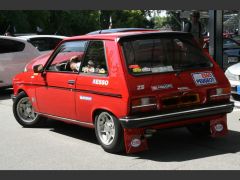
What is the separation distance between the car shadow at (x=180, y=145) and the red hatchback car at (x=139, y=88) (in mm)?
182

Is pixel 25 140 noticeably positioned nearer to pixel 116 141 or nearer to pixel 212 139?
pixel 116 141

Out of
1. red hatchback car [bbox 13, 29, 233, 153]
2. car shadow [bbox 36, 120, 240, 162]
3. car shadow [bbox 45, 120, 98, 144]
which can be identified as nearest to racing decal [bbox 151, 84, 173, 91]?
red hatchback car [bbox 13, 29, 233, 153]

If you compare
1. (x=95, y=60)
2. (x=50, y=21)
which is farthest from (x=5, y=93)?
(x=50, y=21)

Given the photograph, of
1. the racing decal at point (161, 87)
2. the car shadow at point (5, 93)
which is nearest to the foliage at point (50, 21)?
the car shadow at point (5, 93)

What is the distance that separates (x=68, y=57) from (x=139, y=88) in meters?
1.79

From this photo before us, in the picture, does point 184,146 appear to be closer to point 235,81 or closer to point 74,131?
point 74,131

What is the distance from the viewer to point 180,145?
6.72 m

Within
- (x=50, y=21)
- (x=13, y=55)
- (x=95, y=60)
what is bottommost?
(x=13, y=55)

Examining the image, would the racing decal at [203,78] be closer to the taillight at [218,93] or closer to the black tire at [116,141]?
the taillight at [218,93]

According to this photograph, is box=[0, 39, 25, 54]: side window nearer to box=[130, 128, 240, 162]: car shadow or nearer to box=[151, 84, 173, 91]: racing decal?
box=[130, 128, 240, 162]: car shadow

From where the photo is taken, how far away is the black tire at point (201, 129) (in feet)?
22.7

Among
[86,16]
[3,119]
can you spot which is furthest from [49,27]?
[3,119]

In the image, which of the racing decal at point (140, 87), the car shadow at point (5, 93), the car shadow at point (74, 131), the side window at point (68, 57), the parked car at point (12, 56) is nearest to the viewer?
the racing decal at point (140, 87)

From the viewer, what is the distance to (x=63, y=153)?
6.49 m
